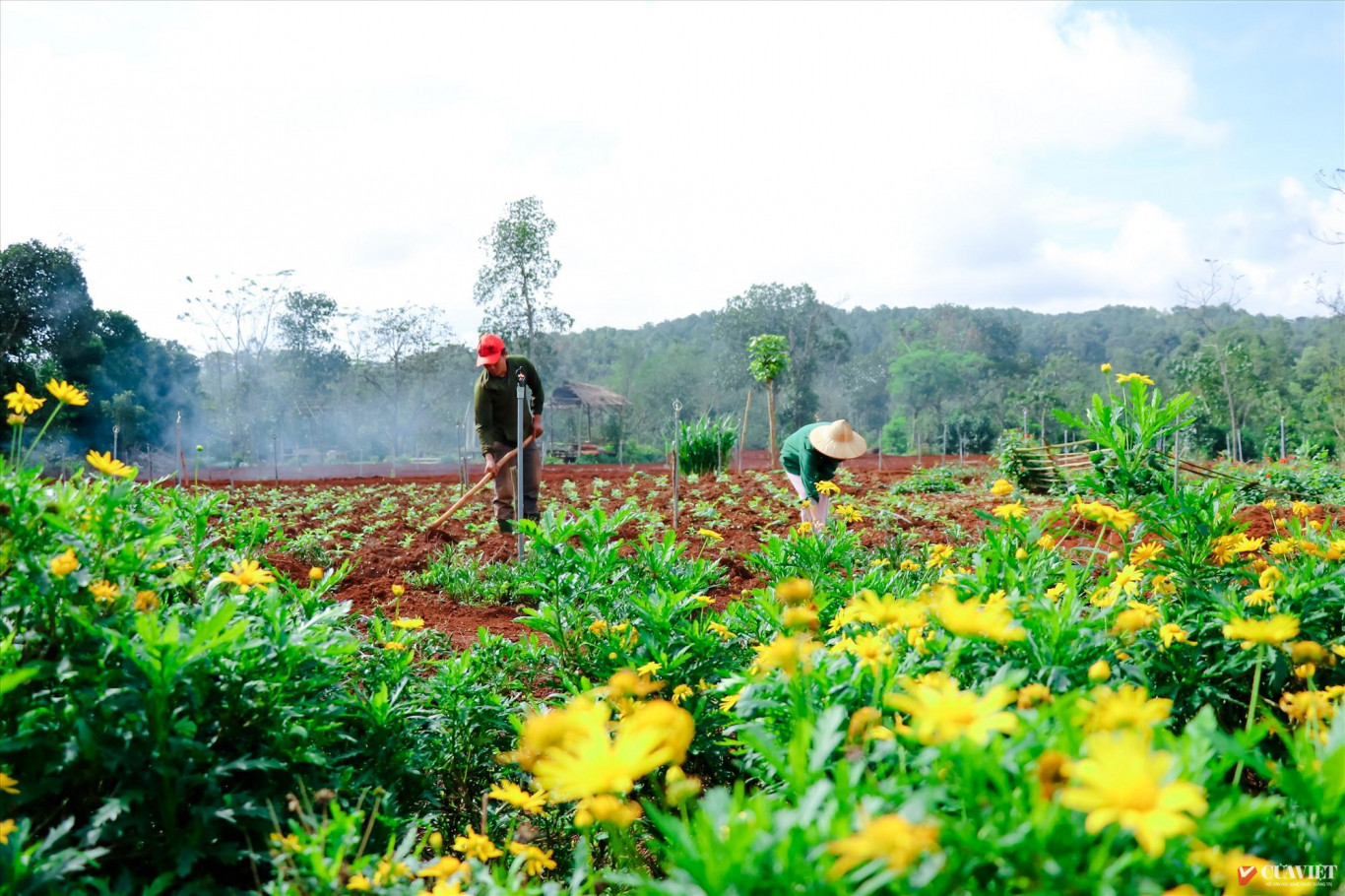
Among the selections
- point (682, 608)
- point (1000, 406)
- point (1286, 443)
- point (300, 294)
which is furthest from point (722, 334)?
point (682, 608)

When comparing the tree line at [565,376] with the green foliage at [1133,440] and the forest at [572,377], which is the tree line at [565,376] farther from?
the green foliage at [1133,440]

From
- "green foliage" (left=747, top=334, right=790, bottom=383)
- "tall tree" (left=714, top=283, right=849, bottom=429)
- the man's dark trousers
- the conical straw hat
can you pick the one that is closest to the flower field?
the conical straw hat

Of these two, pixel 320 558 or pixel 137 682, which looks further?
pixel 320 558

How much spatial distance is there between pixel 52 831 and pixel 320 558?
4.70 m

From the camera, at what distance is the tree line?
18141 millimetres

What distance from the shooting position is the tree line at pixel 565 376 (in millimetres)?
18141

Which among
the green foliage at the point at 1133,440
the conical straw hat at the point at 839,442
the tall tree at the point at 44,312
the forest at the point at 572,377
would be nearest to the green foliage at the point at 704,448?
the forest at the point at 572,377

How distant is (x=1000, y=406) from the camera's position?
37.5m

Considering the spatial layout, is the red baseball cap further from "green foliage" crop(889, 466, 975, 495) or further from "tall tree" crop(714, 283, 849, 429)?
"tall tree" crop(714, 283, 849, 429)

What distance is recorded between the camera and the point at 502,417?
6500 mm

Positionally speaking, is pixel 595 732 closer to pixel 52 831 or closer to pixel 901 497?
pixel 52 831

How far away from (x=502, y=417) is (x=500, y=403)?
0.12 m

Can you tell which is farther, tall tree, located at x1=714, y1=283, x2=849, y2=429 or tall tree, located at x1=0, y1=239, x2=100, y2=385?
tall tree, located at x1=714, y1=283, x2=849, y2=429

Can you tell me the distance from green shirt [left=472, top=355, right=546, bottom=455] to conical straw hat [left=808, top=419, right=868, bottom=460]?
2175 mm
